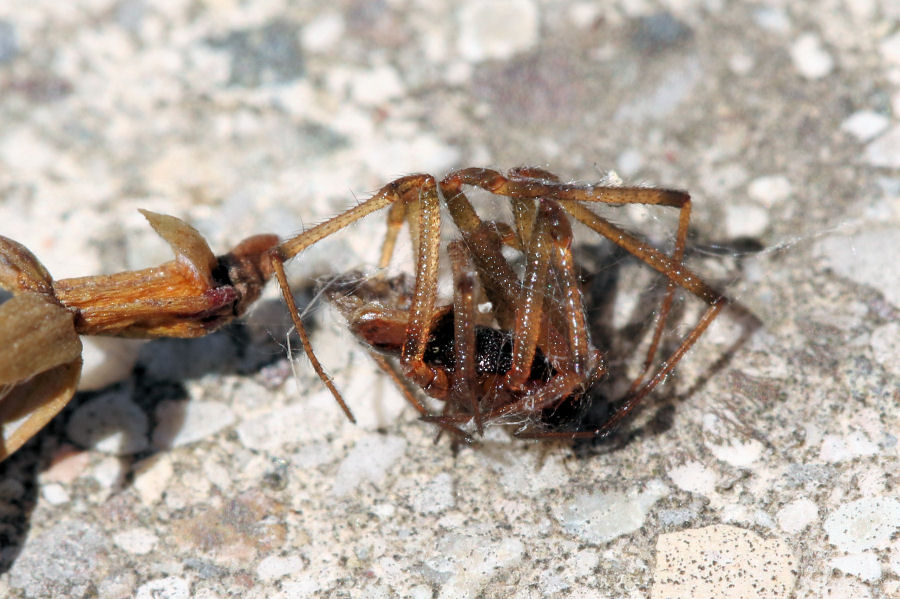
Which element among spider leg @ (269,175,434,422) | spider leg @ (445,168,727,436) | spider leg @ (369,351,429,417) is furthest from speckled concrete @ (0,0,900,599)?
spider leg @ (269,175,434,422)

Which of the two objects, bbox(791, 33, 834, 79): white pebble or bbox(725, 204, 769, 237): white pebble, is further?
bbox(791, 33, 834, 79): white pebble

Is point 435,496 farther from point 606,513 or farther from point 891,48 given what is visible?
point 891,48

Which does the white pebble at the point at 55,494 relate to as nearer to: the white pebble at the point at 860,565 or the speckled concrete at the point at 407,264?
the speckled concrete at the point at 407,264

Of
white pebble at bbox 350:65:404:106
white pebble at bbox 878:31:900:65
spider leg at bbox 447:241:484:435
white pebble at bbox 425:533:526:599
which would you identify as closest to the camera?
spider leg at bbox 447:241:484:435

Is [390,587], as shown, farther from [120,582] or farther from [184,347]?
[184,347]

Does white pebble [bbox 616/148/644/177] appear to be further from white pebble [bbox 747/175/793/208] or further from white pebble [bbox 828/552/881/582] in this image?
white pebble [bbox 828/552/881/582]

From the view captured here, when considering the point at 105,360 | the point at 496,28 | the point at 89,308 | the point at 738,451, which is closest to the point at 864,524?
the point at 738,451
